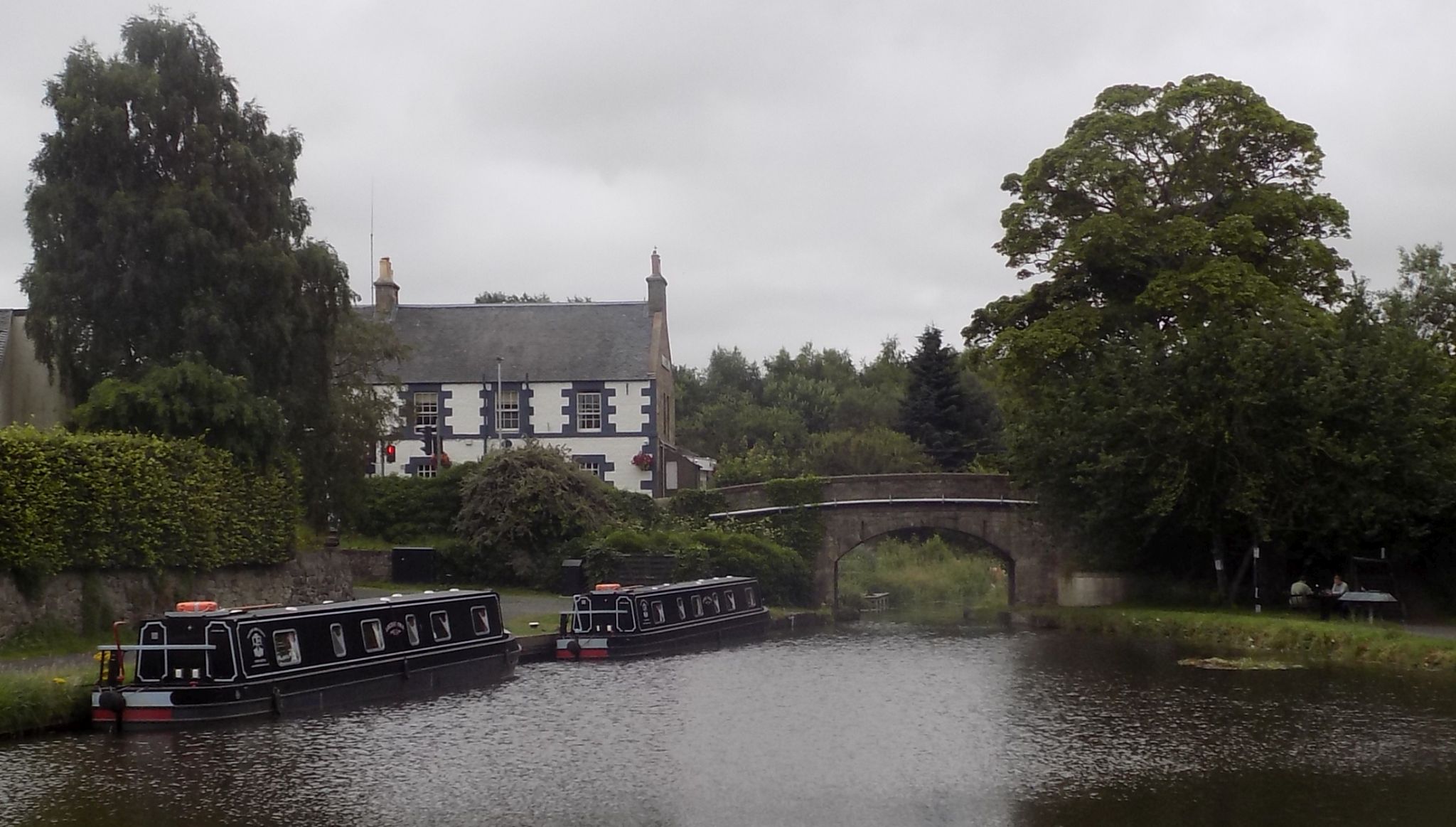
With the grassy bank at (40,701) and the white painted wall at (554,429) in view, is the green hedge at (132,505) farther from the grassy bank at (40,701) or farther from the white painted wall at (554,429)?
the white painted wall at (554,429)

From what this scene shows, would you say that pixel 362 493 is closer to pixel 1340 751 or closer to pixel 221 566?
pixel 221 566

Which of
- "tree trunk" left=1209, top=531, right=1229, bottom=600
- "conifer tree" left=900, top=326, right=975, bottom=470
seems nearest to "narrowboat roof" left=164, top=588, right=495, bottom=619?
"tree trunk" left=1209, top=531, right=1229, bottom=600

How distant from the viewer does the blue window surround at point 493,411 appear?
144ft

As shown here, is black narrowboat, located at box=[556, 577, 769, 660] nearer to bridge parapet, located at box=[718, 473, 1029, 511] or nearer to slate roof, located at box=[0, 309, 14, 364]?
bridge parapet, located at box=[718, 473, 1029, 511]

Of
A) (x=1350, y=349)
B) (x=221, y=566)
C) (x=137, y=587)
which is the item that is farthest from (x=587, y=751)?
(x=1350, y=349)

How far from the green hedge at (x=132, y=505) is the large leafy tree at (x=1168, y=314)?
15.4 meters

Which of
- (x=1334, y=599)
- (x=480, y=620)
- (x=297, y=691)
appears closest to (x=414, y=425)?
(x=480, y=620)

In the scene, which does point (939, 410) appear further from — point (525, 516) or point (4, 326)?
point (4, 326)

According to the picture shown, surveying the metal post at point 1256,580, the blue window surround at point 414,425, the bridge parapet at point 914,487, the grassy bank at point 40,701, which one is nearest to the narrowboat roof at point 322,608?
the grassy bank at point 40,701

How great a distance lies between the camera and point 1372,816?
11.4 m

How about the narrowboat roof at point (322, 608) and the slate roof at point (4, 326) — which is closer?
the narrowboat roof at point (322, 608)

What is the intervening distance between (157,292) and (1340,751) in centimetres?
2001

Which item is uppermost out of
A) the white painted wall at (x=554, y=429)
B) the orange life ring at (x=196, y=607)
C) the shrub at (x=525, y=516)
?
the white painted wall at (x=554, y=429)

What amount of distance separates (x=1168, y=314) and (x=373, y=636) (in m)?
19.8
